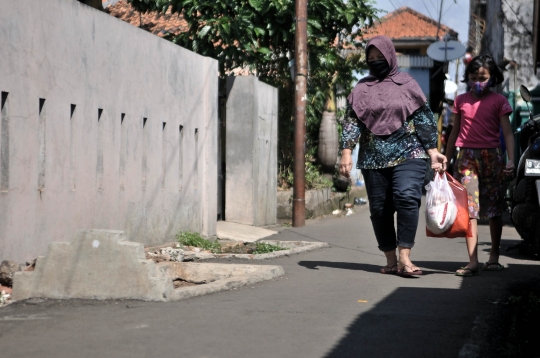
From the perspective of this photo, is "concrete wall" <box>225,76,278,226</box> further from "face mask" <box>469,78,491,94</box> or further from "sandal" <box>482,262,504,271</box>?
"face mask" <box>469,78,491,94</box>

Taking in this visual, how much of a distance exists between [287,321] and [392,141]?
263 cm

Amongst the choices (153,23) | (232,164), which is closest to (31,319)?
(232,164)

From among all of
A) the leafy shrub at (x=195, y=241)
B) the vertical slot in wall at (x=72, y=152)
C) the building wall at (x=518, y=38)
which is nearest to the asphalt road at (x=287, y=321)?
the vertical slot in wall at (x=72, y=152)

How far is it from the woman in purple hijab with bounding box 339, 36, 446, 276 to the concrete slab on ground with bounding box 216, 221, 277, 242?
3.97 m

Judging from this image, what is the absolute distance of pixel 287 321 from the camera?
194 inches

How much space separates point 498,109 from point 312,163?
9971 millimetres

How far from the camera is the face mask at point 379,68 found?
23.6ft

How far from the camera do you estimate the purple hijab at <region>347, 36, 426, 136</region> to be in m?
7.09

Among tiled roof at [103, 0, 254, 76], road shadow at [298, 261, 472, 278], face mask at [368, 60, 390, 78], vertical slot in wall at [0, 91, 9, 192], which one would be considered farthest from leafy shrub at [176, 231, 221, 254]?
tiled roof at [103, 0, 254, 76]

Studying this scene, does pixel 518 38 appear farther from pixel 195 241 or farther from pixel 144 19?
pixel 195 241

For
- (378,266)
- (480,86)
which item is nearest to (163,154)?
(378,266)

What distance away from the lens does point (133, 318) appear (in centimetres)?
500

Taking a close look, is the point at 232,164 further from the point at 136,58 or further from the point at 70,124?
the point at 70,124

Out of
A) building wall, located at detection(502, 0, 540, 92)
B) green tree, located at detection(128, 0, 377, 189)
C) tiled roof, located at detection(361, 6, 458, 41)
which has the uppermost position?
tiled roof, located at detection(361, 6, 458, 41)
